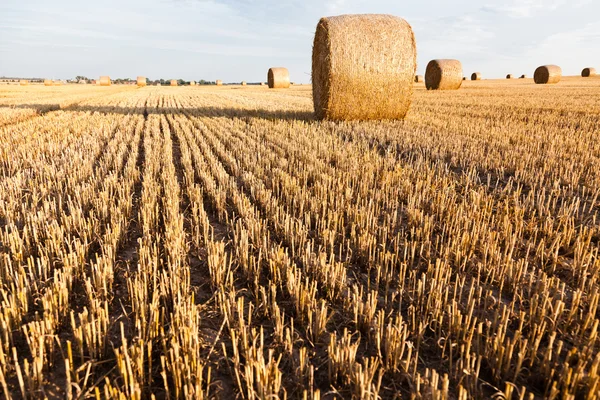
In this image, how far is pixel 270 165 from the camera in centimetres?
602

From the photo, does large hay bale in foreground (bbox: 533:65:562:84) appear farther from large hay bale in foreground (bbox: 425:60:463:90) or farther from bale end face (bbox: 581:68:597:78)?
bale end face (bbox: 581:68:597:78)

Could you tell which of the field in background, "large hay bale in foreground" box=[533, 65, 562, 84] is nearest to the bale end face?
"large hay bale in foreground" box=[533, 65, 562, 84]

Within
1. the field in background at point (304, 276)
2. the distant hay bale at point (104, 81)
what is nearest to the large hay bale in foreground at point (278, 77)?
the field in background at point (304, 276)

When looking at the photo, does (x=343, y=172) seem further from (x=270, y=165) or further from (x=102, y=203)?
(x=102, y=203)

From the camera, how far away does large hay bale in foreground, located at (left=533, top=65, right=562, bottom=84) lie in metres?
29.9

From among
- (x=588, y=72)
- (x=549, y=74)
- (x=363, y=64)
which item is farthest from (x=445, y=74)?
(x=588, y=72)

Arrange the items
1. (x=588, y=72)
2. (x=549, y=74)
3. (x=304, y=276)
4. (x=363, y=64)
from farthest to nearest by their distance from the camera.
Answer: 1. (x=588, y=72)
2. (x=549, y=74)
3. (x=363, y=64)
4. (x=304, y=276)

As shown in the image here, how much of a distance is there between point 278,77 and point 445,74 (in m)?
12.6

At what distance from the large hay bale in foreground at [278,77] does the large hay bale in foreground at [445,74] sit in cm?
1131

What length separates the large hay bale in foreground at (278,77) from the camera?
31.6 m

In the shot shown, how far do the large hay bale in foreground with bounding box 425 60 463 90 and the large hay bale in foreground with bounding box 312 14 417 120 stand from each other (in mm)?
16002

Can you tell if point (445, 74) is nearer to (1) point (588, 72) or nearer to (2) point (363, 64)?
(2) point (363, 64)

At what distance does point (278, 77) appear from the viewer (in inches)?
1248

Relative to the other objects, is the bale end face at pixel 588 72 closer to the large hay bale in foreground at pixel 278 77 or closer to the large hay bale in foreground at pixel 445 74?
the large hay bale in foreground at pixel 445 74
